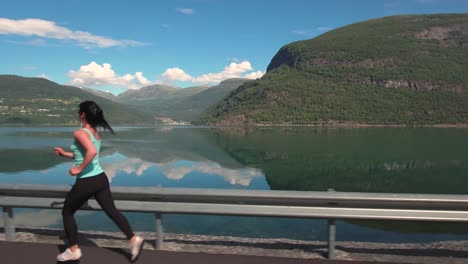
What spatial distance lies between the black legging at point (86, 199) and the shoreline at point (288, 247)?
799 millimetres

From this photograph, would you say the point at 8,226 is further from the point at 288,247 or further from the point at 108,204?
the point at 288,247

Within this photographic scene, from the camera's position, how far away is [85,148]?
18.1 feet

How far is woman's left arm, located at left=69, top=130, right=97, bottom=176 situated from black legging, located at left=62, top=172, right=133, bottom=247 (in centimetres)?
22

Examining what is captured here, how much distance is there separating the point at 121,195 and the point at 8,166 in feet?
106

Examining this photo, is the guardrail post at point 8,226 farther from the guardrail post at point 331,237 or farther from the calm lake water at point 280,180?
the calm lake water at point 280,180

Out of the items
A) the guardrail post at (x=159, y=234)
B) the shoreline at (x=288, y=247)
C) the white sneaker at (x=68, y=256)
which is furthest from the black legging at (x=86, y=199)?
the shoreline at (x=288, y=247)

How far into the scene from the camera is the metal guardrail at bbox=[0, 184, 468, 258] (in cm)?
550

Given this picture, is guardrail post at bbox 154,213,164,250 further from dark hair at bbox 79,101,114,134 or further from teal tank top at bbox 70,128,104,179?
dark hair at bbox 79,101,114,134

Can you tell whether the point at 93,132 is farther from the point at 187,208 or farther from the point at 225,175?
the point at 225,175

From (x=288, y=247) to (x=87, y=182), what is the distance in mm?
2971

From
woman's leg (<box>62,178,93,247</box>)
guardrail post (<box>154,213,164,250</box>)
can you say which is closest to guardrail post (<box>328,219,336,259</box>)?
guardrail post (<box>154,213,164,250</box>)

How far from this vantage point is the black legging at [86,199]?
5641 mm

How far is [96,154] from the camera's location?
567 cm

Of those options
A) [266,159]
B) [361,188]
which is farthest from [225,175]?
[266,159]
